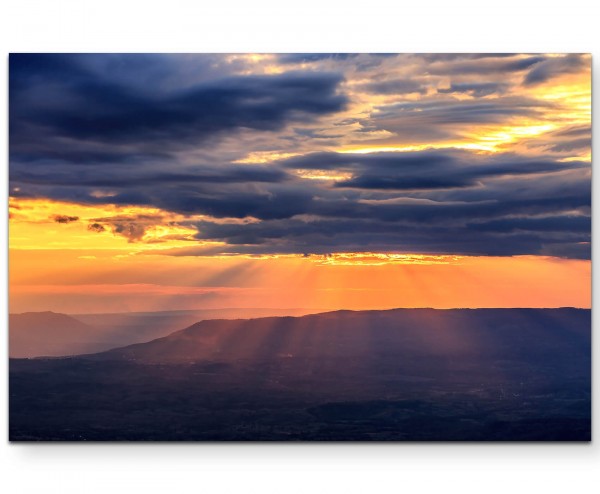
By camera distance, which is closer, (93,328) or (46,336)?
(46,336)

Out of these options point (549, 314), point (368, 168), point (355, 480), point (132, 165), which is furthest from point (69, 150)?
point (549, 314)

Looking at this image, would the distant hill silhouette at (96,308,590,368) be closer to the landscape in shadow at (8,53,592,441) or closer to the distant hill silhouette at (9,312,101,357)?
the landscape in shadow at (8,53,592,441)

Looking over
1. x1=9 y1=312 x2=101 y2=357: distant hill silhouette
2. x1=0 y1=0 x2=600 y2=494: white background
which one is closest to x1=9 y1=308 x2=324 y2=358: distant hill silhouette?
x1=9 y1=312 x2=101 y2=357: distant hill silhouette

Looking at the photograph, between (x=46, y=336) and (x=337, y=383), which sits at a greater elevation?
(x=46, y=336)
